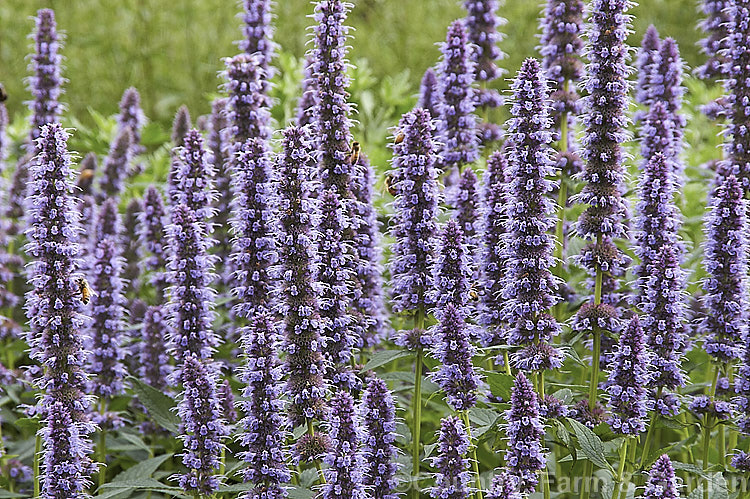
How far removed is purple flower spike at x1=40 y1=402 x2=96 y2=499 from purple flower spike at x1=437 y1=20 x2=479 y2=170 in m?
2.88

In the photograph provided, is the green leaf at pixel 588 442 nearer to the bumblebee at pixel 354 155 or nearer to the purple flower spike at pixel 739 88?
the bumblebee at pixel 354 155

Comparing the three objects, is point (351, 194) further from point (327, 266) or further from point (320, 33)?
point (320, 33)

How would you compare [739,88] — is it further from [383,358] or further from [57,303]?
[57,303]

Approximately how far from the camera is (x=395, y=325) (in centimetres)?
716

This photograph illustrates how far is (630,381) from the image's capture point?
4293 mm

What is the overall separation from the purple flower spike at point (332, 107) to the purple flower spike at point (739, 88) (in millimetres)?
2487

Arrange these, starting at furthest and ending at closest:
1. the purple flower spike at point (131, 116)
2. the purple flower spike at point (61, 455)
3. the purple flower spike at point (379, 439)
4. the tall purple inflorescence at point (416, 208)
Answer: the purple flower spike at point (131, 116)
the tall purple inflorescence at point (416, 208)
the purple flower spike at point (61, 455)
the purple flower spike at point (379, 439)

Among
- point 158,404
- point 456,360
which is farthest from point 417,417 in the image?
point 158,404

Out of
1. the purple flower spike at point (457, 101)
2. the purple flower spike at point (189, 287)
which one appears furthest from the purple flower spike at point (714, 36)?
the purple flower spike at point (189, 287)

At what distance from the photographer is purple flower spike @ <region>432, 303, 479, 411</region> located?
4148 mm

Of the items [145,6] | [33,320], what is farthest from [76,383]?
[145,6]

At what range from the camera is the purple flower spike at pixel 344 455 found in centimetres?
377

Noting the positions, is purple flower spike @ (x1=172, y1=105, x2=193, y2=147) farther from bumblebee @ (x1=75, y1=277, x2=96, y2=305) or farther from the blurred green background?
the blurred green background

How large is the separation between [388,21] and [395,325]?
9.67m
